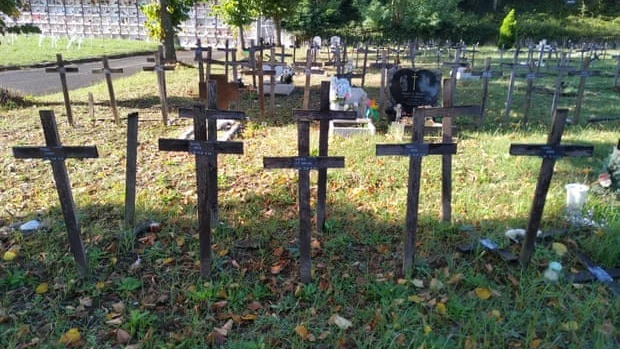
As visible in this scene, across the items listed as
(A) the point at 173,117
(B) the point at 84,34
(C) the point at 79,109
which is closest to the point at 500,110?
(A) the point at 173,117

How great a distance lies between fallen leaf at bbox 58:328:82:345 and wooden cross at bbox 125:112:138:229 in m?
1.56

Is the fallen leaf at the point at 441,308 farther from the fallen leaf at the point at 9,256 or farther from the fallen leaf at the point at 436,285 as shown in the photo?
the fallen leaf at the point at 9,256

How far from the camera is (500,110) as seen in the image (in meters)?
11.0

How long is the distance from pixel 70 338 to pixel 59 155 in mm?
1310

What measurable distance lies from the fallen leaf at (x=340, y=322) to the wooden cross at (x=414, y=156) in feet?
2.71

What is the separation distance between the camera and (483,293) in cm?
338

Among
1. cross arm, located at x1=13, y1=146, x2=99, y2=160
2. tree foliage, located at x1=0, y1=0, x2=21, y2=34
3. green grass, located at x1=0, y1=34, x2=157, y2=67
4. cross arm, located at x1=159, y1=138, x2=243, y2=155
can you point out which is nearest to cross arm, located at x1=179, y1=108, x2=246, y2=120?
cross arm, located at x1=159, y1=138, x2=243, y2=155

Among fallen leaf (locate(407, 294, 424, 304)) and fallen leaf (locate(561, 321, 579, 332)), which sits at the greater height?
fallen leaf (locate(561, 321, 579, 332))

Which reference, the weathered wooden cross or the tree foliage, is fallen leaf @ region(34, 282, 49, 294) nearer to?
the weathered wooden cross

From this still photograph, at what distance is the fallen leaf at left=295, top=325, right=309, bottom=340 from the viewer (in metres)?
2.95

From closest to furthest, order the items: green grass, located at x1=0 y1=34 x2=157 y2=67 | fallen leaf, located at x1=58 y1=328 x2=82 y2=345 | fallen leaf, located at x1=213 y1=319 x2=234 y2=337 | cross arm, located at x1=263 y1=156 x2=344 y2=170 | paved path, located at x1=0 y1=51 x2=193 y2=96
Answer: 1. fallen leaf, located at x1=58 y1=328 x2=82 y2=345
2. fallen leaf, located at x1=213 y1=319 x2=234 y2=337
3. cross arm, located at x1=263 y1=156 x2=344 y2=170
4. paved path, located at x1=0 y1=51 x2=193 y2=96
5. green grass, located at x1=0 y1=34 x2=157 y2=67

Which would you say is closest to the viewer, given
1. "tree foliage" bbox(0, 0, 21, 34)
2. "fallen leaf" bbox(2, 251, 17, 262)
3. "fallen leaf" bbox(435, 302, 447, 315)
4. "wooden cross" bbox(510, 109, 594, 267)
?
"fallen leaf" bbox(435, 302, 447, 315)

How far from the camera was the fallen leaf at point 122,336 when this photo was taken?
290 centimetres

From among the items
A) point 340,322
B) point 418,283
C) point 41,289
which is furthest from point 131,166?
point 418,283
